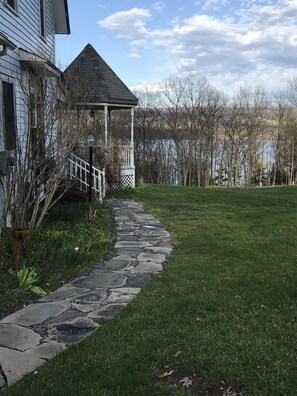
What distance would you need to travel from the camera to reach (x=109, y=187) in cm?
1339

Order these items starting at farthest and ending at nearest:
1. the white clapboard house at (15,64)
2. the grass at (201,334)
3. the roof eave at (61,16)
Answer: the roof eave at (61,16) < the white clapboard house at (15,64) < the grass at (201,334)

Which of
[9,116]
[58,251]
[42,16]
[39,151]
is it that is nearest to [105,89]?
[42,16]

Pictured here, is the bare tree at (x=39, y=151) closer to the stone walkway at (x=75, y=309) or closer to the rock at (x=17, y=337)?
the stone walkway at (x=75, y=309)

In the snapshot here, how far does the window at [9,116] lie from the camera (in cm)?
677

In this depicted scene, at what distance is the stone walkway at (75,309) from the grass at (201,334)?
0.50 ft

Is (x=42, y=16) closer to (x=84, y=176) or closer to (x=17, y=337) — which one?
(x=84, y=176)

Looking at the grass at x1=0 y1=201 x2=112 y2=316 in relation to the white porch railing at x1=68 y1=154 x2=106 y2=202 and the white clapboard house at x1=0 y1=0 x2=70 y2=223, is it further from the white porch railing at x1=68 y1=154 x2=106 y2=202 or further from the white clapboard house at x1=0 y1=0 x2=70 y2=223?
the white porch railing at x1=68 y1=154 x2=106 y2=202

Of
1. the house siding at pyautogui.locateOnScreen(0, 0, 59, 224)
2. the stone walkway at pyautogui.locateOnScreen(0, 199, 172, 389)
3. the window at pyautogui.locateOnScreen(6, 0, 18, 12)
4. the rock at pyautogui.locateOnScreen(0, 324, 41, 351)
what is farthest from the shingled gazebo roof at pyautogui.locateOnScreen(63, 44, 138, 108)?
the rock at pyautogui.locateOnScreen(0, 324, 41, 351)

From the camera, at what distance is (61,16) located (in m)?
12.1

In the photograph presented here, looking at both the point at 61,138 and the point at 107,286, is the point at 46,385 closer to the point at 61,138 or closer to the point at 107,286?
the point at 107,286

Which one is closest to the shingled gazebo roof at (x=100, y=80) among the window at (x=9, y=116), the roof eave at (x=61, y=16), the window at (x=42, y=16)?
the roof eave at (x=61, y=16)

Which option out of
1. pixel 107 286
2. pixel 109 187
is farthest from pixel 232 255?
pixel 109 187

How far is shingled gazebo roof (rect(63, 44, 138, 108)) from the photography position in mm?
13203

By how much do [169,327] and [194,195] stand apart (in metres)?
9.29
